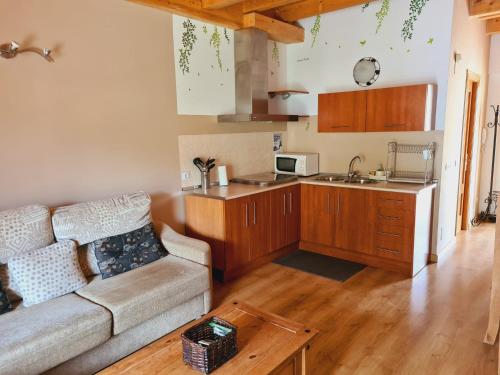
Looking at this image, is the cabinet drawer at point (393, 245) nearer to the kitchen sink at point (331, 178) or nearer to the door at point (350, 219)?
the door at point (350, 219)

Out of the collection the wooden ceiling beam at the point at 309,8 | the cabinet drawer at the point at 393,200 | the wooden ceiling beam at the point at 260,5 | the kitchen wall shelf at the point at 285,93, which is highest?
the wooden ceiling beam at the point at 309,8

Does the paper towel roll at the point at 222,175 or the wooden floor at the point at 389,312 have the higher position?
the paper towel roll at the point at 222,175

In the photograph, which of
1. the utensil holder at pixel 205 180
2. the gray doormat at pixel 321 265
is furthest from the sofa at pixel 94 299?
the gray doormat at pixel 321 265

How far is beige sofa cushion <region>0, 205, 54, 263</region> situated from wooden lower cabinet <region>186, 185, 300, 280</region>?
1.40 metres

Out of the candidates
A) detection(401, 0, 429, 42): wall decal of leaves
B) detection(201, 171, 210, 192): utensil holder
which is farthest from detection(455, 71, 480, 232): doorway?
detection(201, 171, 210, 192): utensil holder

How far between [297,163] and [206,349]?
318 cm

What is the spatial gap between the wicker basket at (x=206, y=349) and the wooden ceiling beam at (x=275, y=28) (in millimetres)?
3353

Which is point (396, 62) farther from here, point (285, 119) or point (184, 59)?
point (184, 59)

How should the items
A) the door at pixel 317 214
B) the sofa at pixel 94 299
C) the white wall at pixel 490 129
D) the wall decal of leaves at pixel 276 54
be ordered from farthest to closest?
the white wall at pixel 490 129 < the wall decal of leaves at pixel 276 54 < the door at pixel 317 214 < the sofa at pixel 94 299

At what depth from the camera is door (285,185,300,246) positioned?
422 cm

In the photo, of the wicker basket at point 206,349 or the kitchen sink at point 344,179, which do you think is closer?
the wicker basket at point 206,349

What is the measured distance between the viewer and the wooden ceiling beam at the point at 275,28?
4.06 m

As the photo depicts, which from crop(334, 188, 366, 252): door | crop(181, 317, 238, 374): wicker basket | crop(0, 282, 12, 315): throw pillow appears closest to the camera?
crop(181, 317, 238, 374): wicker basket

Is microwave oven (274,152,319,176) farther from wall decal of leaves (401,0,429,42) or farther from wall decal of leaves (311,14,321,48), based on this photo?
wall decal of leaves (401,0,429,42)
